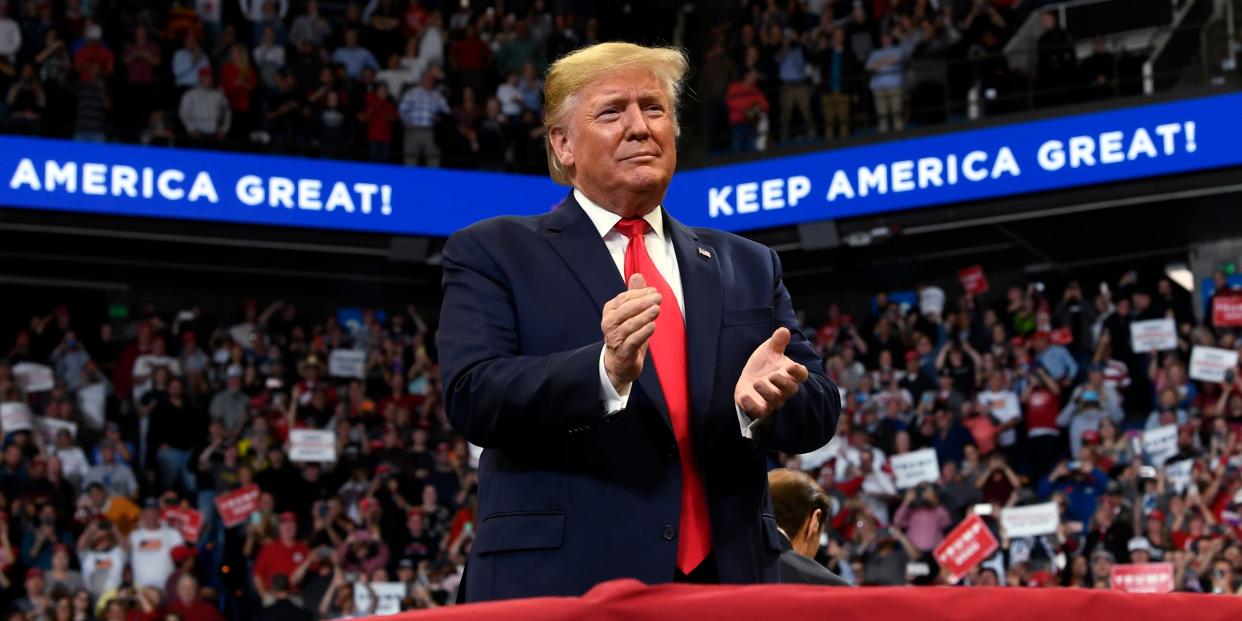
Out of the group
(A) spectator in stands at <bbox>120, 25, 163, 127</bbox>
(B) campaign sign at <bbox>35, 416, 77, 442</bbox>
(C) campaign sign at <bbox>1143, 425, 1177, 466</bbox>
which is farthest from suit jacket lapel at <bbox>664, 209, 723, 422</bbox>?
(A) spectator in stands at <bbox>120, 25, 163, 127</bbox>

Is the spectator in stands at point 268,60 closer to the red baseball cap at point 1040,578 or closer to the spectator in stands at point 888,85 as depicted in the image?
the spectator in stands at point 888,85

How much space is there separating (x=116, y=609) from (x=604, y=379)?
10.2 metres

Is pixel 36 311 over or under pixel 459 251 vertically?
over

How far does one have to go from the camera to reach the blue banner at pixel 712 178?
15.6 meters

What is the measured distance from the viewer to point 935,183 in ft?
54.2

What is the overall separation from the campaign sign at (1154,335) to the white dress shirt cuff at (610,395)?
1241 cm

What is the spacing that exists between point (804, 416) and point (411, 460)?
Answer: 12.0 meters

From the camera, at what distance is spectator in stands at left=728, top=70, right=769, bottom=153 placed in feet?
57.5

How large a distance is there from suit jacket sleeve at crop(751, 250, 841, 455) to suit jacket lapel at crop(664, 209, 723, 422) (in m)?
0.11

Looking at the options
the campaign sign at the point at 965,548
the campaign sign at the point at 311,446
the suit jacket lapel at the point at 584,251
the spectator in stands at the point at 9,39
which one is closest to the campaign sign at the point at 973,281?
the campaign sign at the point at 965,548

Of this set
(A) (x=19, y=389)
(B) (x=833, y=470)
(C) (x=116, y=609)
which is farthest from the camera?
(A) (x=19, y=389)

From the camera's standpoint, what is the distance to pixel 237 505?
13.1 metres

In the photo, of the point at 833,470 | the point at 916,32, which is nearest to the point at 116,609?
the point at 833,470

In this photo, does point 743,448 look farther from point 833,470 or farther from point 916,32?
point 916,32
